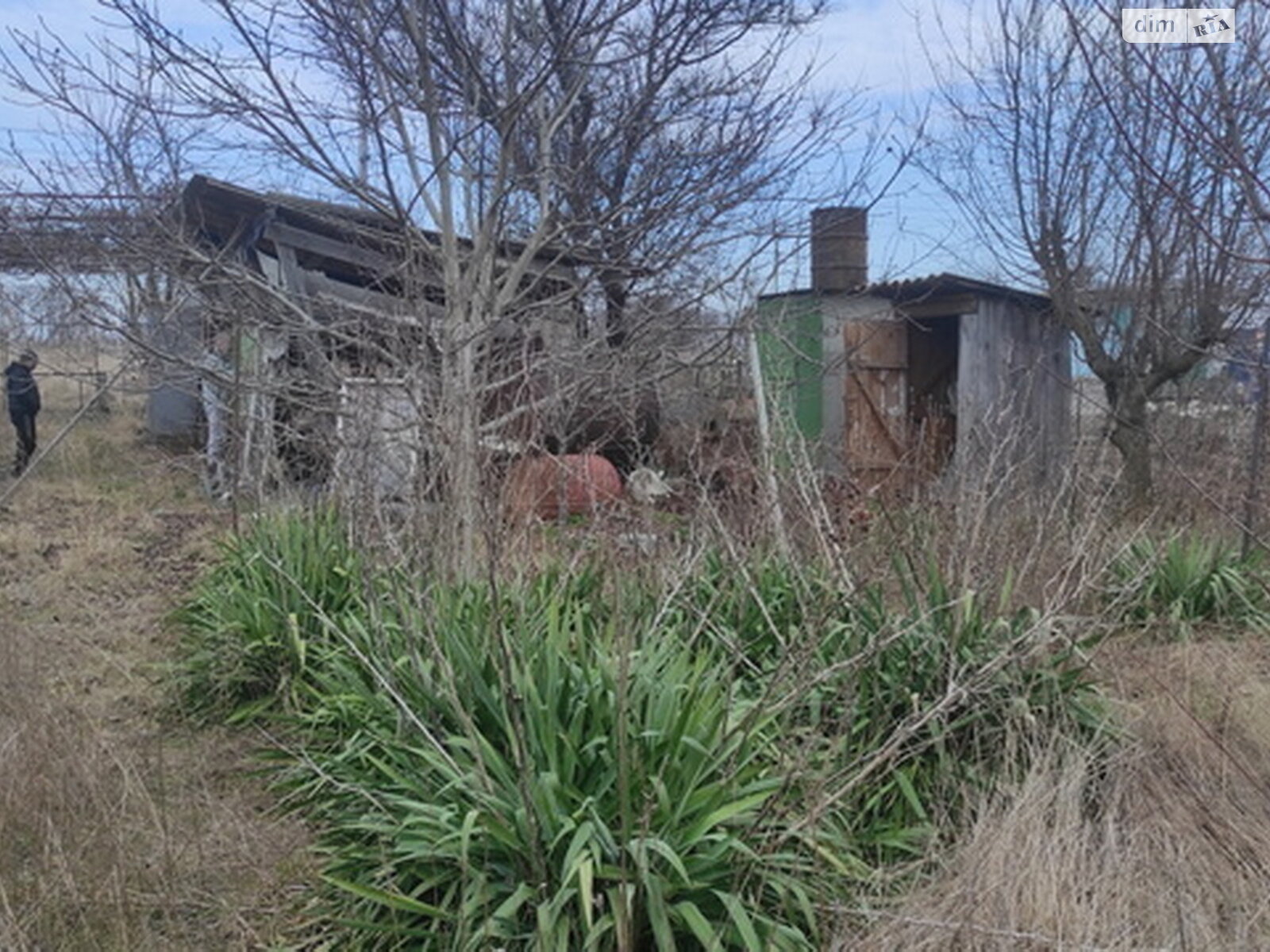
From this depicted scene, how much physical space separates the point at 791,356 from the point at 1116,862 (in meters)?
5.49

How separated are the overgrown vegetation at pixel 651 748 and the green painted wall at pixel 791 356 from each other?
159 cm

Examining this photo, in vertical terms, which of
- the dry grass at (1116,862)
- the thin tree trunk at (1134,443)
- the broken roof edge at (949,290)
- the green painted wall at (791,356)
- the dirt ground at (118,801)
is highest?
the broken roof edge at (949,290)

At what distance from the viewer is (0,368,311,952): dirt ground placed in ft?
9.98

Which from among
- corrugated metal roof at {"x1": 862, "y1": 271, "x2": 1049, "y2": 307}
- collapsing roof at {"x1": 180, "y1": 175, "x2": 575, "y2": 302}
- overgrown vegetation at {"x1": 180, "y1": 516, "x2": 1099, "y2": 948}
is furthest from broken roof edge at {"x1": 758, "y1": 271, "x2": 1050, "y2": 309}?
overgrown vegetation at {"x1": 180, "y1": 516, "x2": 1099, "y2": 948}

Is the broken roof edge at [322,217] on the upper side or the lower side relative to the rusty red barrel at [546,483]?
upper

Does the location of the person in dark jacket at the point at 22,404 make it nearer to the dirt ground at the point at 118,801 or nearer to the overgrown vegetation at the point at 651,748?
the dirt ground at the point at 118,801

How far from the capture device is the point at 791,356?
806 cm

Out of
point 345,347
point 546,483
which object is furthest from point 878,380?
point 546,483

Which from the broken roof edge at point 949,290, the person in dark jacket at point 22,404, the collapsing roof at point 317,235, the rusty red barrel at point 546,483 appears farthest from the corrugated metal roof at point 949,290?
the person in dark jacket at point 22,404

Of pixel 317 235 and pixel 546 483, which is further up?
pixel 317 235

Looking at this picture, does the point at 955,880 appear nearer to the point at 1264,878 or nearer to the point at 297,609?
the point at 1264,878

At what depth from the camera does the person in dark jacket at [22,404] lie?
13570 mm

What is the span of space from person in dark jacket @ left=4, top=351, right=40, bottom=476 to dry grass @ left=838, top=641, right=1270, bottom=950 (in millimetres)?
13137

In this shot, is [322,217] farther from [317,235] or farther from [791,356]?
[791,356]
